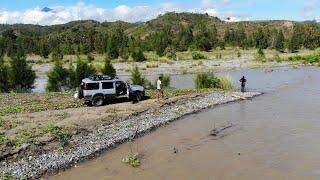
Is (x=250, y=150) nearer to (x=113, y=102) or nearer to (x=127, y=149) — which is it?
(x=127, y=149)

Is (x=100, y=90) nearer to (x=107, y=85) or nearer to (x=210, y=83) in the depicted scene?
(x=107, y=85)

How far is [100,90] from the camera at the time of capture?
3100cm

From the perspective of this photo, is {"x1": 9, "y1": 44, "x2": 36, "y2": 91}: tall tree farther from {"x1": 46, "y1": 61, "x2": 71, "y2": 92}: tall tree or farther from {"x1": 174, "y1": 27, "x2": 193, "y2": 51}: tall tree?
{"x1": 174, "y1": 27, "x2": 193, "y2": 51}: tall tree

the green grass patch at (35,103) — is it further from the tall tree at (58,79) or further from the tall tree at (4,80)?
the tall tree at (4,80)

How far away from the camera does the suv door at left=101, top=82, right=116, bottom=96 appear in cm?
3123

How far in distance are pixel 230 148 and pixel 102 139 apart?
638 centimetres

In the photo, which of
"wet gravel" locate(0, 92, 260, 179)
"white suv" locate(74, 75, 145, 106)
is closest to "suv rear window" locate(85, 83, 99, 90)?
"white suv" locate(74, 75, 145, 106)

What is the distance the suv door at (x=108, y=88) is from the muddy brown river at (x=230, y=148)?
559cm

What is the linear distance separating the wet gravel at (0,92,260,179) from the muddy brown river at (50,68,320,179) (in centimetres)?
56

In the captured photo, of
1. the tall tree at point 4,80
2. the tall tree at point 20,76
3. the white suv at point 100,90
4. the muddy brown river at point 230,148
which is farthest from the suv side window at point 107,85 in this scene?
the tall tree at point 4,80

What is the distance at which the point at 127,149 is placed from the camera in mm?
22078

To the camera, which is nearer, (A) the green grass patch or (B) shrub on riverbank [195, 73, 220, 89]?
(A) the green grass patch

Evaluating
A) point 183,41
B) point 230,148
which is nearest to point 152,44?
point 183,41

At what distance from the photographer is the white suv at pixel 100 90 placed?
30.9 metres
